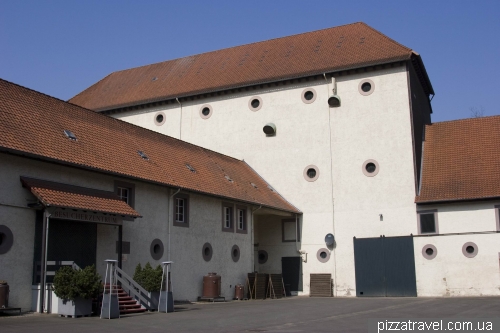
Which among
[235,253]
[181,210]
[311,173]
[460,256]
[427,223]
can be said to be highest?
[311,173]

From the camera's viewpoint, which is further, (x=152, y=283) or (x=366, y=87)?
(x=366, y=87)

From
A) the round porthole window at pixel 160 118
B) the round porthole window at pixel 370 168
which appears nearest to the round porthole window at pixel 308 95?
the round porthole window at pixel 370 168

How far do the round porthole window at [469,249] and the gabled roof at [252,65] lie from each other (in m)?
10.3

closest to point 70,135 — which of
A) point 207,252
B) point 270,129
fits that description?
point 207,252

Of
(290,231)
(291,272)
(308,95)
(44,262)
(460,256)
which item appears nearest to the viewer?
(44,262)

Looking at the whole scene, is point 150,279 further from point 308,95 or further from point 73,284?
point 308,95

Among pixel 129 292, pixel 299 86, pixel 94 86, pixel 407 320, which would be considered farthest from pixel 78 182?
pixel 94 86

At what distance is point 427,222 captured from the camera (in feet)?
99.2

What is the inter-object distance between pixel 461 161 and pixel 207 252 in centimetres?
1438

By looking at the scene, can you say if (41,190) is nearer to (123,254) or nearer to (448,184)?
(123,254)

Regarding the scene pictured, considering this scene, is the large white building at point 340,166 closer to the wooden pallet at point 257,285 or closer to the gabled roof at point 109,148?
the gabled roof at point 109,148

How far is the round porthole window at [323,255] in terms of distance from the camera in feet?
107

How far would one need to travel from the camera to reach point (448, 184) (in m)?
30.2

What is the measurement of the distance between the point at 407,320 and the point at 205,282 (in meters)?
12.3
